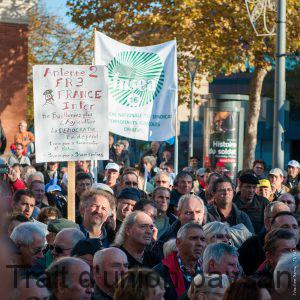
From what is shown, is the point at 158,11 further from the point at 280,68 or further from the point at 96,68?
the point at 96,68

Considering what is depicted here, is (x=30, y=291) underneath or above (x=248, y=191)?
above

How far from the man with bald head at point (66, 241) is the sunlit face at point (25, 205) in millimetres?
2813

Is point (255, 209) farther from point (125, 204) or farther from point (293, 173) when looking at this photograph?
point (293, 173)

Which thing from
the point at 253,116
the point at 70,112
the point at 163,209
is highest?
the point at 70,112

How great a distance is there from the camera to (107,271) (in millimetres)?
6047

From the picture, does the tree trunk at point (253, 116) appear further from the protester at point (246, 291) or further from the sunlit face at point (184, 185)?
the protester at point (246, 291)

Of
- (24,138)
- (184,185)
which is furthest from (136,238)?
(24,138)

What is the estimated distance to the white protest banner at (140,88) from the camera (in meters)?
12.9

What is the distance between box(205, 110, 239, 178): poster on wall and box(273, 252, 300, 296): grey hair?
1525cm

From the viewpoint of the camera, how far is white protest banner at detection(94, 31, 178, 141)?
42.2ft

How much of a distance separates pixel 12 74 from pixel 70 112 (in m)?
13.4

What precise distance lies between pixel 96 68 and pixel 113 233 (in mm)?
2459

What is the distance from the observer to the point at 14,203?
974 cm

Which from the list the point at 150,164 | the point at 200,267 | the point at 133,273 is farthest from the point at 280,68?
the point at 133,273
